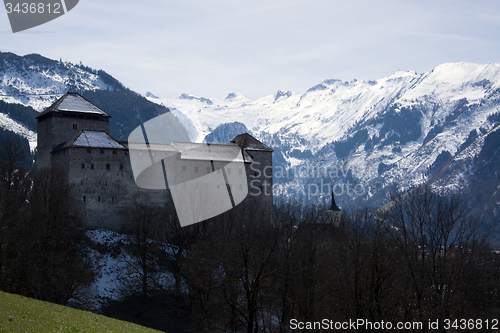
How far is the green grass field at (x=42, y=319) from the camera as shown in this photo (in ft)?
68.0

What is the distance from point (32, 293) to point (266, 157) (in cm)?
4513

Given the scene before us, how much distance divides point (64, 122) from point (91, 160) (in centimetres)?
831

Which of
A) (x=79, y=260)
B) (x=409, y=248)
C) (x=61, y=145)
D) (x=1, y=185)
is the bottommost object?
(x=79, y=260)

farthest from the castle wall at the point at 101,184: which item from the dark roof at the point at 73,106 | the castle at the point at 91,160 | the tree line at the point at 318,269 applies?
the dark roof at the point at 73,106

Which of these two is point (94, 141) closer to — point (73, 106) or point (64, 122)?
point (64, 122)

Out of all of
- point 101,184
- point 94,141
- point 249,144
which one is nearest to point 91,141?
point 94,141

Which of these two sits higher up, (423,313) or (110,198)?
(110,198)

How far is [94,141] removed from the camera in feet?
208

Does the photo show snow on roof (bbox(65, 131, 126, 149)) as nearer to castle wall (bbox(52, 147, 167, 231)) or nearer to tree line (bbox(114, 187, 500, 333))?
castle wall (bbox(52, 147, 167, 231))

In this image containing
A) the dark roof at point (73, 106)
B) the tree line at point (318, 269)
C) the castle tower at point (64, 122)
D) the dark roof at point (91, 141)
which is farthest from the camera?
the dark roof at point (73, 106)

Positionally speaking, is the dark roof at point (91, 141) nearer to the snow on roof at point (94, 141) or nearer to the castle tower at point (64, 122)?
the snow on roof at point (94, 141)

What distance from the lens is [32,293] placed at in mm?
37969

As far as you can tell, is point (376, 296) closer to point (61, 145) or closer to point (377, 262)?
point (377, 262)

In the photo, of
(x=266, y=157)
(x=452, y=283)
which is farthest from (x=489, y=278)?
(x=266, y=157)
